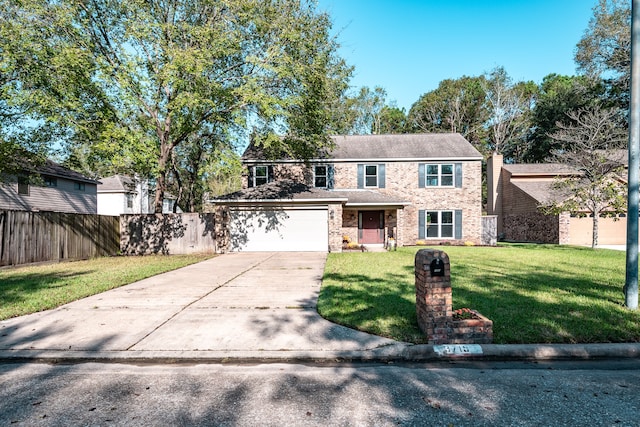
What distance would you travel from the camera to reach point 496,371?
364cm

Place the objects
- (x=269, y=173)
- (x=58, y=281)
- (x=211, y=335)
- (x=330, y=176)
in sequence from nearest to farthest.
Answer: (x=211, y=335)
(x=58, y=281)
(x=269, y=173)
(x=330, y=176)

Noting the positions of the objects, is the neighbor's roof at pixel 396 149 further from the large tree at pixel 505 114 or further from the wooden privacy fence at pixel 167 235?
the large tree at pixel 505 114

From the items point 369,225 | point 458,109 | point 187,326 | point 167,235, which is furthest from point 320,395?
point 458,109

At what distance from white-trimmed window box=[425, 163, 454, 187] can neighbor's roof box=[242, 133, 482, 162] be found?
1.80 ft

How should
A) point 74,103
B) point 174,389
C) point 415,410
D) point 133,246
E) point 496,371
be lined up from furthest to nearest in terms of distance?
point 133,246 < point 74,103 < point 496,371 < point 174,389 < point 415,410

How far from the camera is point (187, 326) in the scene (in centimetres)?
508

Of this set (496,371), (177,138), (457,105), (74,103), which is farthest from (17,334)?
(457,105)

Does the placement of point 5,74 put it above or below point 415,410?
above

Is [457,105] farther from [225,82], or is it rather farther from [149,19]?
[149,19]

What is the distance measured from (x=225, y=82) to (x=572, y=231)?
69.7 feet

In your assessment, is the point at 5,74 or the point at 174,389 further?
the point at 5,74

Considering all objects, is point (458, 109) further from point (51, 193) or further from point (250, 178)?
point (51, 193)

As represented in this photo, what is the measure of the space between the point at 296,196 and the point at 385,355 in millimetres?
12319

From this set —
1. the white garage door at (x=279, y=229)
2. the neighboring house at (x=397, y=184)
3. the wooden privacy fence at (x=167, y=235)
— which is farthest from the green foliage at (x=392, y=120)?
the wooden privacy fence at (x=167, y=235)
